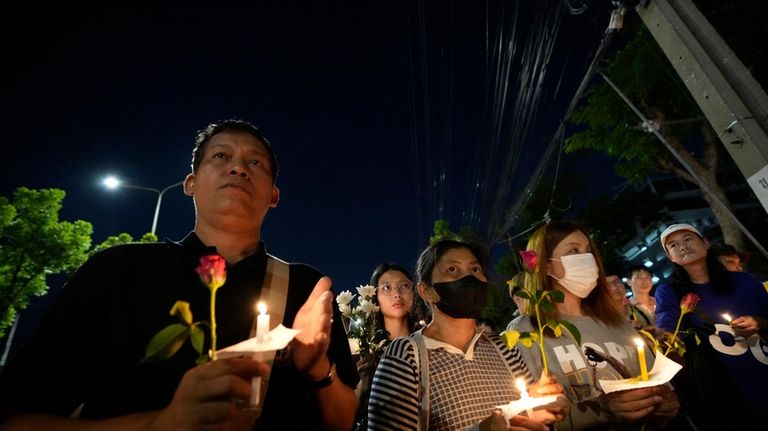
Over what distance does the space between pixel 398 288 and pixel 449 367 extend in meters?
2.37

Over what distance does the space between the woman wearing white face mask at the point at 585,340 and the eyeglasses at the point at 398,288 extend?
1867mm

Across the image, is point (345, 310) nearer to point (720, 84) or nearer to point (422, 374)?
point (422, 374)

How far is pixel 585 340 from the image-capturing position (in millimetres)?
3156

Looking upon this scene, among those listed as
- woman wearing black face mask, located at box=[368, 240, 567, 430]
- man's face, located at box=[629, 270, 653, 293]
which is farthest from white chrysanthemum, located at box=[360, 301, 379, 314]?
man's face, located at box=[629, 270, 653, 293]

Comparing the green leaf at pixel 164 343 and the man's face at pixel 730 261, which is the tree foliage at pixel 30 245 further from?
the man's face at pixel 730 261

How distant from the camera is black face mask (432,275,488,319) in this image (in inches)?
114

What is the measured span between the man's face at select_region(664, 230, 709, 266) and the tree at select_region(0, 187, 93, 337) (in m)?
26.9

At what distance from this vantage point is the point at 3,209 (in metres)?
18.8

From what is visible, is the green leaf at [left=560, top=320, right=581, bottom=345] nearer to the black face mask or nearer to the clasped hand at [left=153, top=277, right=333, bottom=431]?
the black face mask

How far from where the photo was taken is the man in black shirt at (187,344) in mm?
1217

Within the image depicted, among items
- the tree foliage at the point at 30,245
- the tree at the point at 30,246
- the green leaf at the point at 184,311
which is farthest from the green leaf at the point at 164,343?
the tree at the point at 30,246

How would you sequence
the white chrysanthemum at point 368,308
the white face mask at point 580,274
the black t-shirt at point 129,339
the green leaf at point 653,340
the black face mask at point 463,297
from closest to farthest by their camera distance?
the black t-shirt at point 129,339 → the green leaf at point 653,340 → the black face mask at point 463,297 → the white face mask at point 580,274 → the white chrysanthemum at point 368,308

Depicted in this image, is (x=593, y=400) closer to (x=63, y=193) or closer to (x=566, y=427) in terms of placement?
(x=566, y=427)

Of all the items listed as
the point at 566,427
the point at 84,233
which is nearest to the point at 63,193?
the point at 84,233
